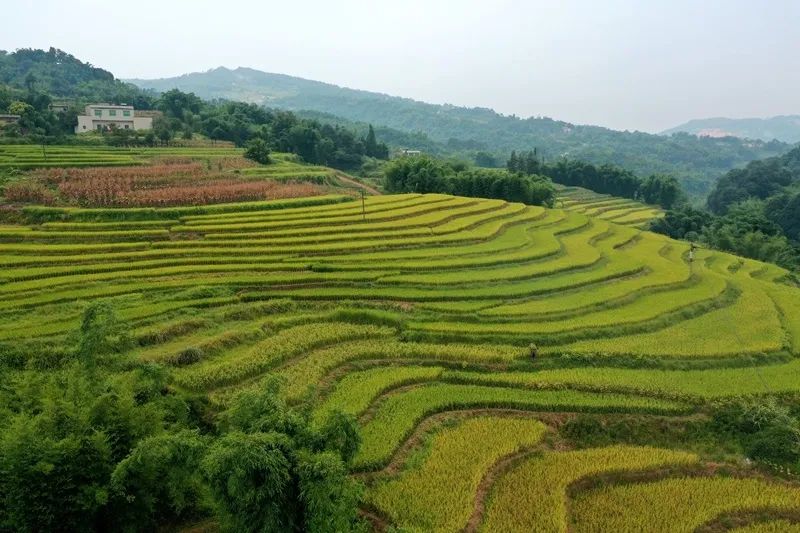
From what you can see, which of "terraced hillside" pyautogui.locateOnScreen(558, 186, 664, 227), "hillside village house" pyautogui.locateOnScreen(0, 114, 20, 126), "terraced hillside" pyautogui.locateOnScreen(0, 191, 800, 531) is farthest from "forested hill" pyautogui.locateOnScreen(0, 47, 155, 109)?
"terraced hillside" pyautogui.locateOnScreen(0, 191, 800, 531)

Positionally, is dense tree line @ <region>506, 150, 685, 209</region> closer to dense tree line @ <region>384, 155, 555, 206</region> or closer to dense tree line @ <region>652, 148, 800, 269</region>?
dense tree line @ <region>652, 148, 800, 269</region>

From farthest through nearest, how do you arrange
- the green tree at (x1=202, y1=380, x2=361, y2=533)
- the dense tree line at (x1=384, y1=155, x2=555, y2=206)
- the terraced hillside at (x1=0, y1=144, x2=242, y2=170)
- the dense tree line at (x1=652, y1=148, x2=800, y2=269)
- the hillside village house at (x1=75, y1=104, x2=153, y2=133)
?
the hillside village house at (x1=75, y1=104, x2=153, y2=133) → the dense tree line at (x1=384, y1=155, x2=555, y2=206) → the dense tree line at (x1=652, y1=148, x2=800, y2=269) → the terraced hillside at (x1=0, y1=144, x2=242, y2=170) → the green tree at (x1=202, y1=380, x2=361, y2=533)

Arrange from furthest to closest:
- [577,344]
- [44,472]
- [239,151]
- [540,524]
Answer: [239,151] < [577,344] < [540,524] < [44,472]

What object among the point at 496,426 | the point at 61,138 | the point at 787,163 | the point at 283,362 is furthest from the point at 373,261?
the point at 787,163

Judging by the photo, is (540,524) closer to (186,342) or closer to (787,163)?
(186,342)

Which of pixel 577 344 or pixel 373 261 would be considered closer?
pixel 577 344

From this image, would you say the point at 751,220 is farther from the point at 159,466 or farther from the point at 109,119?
the point at 109,119
